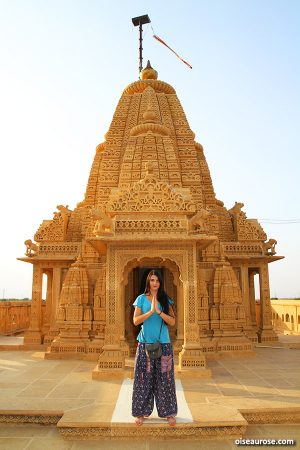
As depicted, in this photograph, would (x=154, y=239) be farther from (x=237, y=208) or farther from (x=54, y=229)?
(x=237, y=208)

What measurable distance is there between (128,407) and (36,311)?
34.2ft

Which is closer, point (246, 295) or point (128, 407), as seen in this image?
point (128, 407)

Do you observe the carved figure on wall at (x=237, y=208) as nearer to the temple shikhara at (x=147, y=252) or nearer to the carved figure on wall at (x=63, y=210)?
the temple shikhara at (x=147, y=252)

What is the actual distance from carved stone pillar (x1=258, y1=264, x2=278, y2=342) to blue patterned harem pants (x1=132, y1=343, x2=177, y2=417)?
11.5 metres

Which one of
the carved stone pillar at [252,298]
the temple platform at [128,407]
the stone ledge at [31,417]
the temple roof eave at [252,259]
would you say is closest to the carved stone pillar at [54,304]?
the temple platform at [128,407]

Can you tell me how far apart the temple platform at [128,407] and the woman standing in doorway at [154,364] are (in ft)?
0.82

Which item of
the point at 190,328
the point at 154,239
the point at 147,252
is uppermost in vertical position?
the point at 154,239

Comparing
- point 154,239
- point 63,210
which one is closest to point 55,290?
point 63,210

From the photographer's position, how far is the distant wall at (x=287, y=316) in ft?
75.5

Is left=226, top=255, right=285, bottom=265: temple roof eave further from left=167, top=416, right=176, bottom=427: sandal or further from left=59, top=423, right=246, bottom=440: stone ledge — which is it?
left=167, top=416, right=176, bottom=427: sandal

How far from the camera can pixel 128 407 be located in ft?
21.1

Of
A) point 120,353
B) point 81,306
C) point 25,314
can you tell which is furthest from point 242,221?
point 25,314

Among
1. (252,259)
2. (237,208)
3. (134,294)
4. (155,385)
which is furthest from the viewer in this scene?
(237,208)

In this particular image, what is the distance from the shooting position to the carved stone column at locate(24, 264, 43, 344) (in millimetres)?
15188
